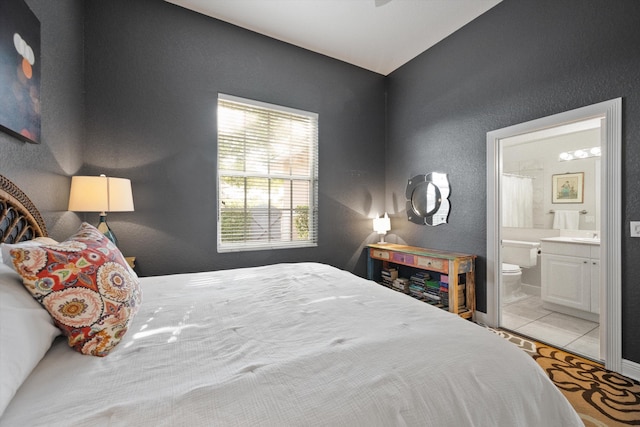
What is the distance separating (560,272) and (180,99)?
4.49 m

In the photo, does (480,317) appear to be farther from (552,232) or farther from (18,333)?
(18,333)

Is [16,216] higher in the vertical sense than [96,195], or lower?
lower

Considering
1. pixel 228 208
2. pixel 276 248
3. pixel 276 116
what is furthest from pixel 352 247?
pixel 276 116

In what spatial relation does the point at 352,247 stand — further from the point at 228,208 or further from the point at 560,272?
the point at 560,272

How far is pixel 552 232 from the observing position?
399 cm

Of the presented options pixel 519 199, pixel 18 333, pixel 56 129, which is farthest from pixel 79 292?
pixel 519 199

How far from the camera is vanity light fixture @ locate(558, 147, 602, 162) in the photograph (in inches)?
142

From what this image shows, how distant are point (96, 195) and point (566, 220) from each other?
5.35m

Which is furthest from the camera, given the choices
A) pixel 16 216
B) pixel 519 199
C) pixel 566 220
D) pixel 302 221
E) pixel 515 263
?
pixel 519 199

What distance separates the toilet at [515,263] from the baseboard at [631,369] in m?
1.74

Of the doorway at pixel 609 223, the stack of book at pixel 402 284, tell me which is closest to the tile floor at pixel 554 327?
the doorway at pixel 609 223

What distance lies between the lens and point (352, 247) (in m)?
3.72

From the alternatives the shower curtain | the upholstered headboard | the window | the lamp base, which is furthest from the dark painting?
the shower curtain

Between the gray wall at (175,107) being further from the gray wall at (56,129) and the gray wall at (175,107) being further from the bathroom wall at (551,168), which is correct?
the bathroom wall at (551,168)
